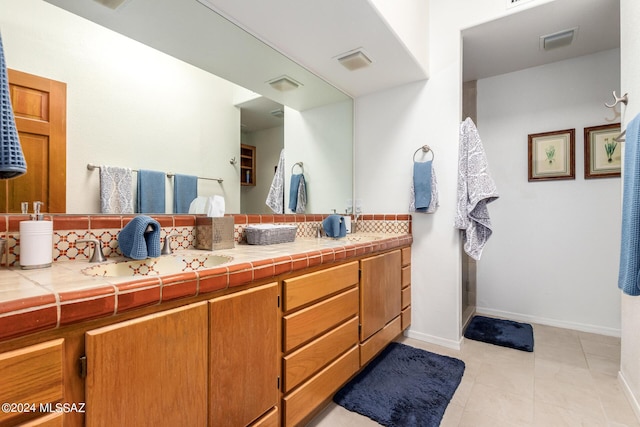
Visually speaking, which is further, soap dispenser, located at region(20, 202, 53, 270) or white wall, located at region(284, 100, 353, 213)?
white wall, located at region(284, 100, 353, 213)

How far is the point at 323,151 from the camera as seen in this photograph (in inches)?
99.6

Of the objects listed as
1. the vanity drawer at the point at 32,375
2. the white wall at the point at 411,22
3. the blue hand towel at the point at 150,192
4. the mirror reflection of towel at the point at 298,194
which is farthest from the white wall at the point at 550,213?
the vanity drawer at the point at 32,375

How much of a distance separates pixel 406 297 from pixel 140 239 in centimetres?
195

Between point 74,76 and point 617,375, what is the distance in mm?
3282

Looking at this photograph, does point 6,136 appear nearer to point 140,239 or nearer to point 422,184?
point 140,239

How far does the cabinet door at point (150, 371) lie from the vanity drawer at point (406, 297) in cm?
173

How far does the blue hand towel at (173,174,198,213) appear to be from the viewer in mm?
1442

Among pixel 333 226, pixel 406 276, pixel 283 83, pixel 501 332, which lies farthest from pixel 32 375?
pixel 501 332

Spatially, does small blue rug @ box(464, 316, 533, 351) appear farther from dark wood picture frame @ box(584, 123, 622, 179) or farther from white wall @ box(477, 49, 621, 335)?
dark wood picture frame @ box(584, 123, 622, 179)

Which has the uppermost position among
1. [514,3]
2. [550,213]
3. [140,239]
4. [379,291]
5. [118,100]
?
[514,3]

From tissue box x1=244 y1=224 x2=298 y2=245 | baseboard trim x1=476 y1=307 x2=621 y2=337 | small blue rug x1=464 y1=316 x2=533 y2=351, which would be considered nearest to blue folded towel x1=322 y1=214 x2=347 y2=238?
tissue box x1=244 y1=224 x2=298 y2=245

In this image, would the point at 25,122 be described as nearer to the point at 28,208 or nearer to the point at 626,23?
the point at 28,208

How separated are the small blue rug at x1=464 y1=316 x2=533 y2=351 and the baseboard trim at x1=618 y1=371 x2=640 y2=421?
0.50m

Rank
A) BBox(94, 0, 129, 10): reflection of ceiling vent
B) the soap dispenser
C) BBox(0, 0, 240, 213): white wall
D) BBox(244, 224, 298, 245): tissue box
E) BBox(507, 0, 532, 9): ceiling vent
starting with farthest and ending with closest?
BBox(507, 0, 532, 9): ceiling vent, BBox(244, 224, 298, 245): tissue box, BBox(94, 0, 129, 10): reflection of ceiling vent, BBox(0, 0, 240, 213): white wall, the soap dispenser
